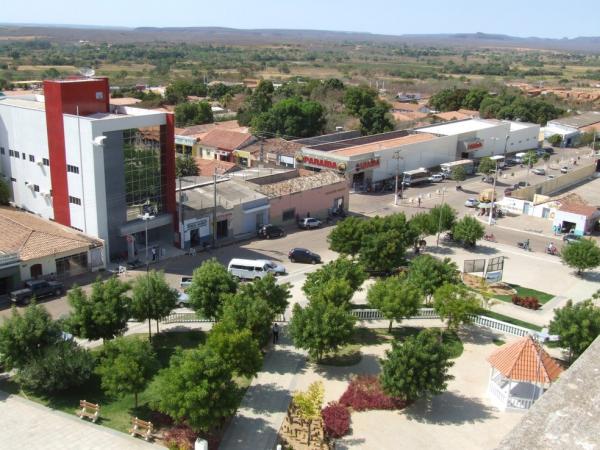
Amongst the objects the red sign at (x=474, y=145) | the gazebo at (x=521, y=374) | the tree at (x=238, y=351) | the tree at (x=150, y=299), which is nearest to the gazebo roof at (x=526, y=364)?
the gazebo at (x=521, y=374)

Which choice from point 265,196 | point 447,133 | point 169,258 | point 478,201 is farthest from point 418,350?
point 447,133

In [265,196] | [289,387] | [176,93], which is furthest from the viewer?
[176,93]

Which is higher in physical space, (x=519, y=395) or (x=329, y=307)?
(x=329, y=307)

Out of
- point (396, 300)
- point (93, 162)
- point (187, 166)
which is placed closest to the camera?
point (396, 300)

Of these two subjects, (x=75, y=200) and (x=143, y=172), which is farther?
(x=143, y=172)

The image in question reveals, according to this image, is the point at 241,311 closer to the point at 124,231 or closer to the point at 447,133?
the point at 124,231

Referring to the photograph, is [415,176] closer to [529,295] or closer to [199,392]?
[529,295]

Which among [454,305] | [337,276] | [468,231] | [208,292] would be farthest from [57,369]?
[468,231]
